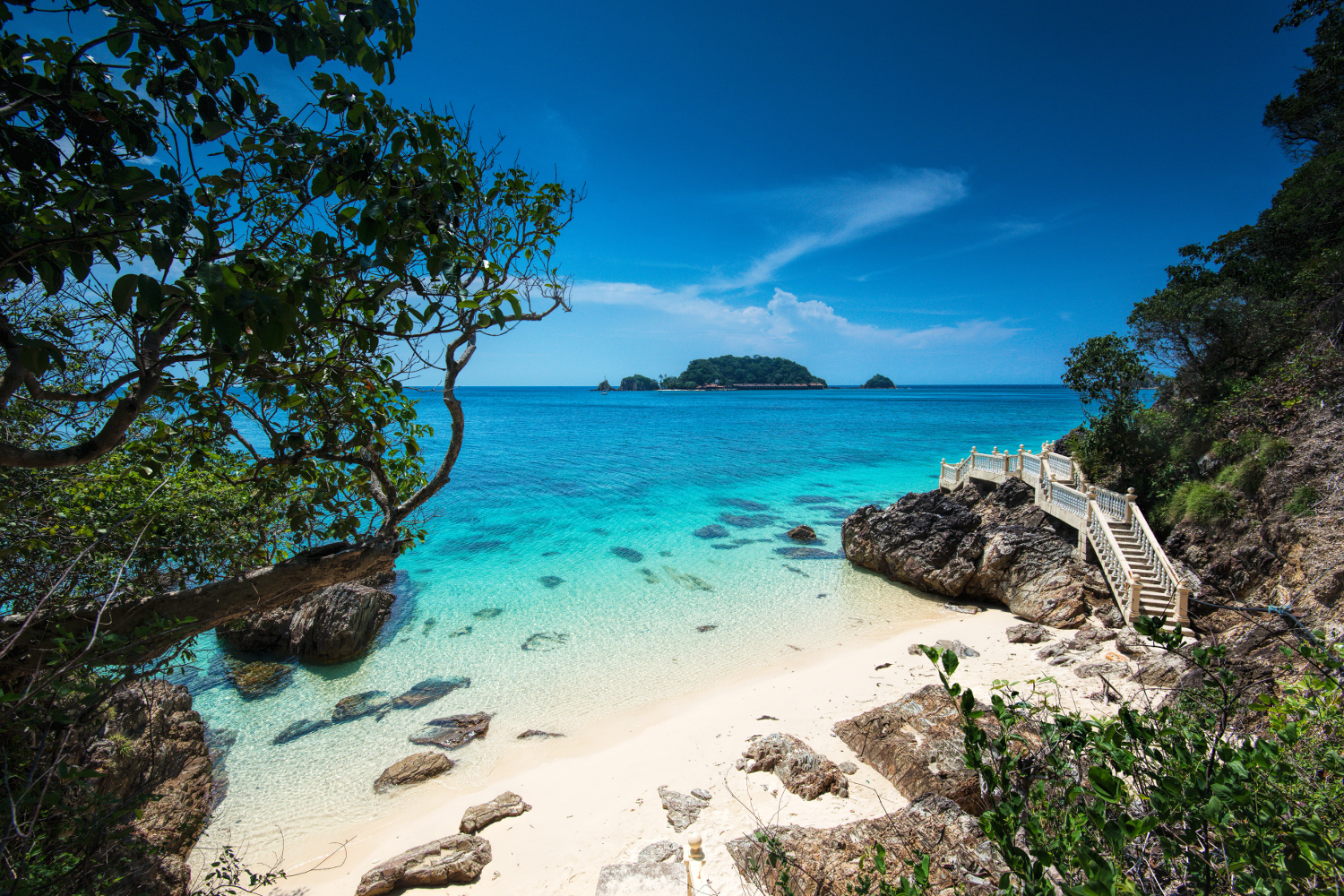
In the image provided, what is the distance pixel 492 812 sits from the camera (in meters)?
7.60

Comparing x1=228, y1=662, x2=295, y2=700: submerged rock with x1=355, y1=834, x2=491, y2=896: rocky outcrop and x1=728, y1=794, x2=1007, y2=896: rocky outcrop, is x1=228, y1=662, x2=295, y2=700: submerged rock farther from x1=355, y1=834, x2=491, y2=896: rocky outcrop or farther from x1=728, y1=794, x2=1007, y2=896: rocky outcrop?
x1=728, y1=794, x2=1007, y2=896: rocky outcrop

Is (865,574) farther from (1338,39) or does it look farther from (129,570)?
(1338,39)

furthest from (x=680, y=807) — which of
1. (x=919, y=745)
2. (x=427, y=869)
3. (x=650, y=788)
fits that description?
(x=919, y=745)

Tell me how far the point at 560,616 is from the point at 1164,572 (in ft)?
49.9

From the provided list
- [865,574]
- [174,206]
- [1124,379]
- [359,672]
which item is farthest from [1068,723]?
[1124,379]

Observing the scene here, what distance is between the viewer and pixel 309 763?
915 centimetres

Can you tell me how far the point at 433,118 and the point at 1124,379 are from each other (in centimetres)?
2138

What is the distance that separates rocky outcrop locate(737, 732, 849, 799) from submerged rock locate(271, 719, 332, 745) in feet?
27.1

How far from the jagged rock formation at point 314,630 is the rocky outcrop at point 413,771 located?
478 cm

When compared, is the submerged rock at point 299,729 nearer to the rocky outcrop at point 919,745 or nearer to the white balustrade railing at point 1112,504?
the rocky outcrop at point 919,745

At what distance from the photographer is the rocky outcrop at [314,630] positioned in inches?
492

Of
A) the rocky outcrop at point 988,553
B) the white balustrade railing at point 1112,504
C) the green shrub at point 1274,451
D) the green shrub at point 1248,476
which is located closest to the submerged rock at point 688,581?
the rocky outcrop at point 988,553

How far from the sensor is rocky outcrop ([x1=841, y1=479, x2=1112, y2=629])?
13406mm

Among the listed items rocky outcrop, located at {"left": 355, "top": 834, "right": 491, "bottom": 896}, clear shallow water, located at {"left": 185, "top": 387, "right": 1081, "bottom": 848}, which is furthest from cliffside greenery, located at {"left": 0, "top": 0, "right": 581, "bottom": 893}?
clear shallow water, located at {"left": 185, "top": 387, "right": 1081, "bottom": 848}
